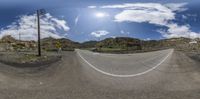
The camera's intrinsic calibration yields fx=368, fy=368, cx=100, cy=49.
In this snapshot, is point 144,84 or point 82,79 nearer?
point 144,84

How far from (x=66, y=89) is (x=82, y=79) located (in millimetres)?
3601

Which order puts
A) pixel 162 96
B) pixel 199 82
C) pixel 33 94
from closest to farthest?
pixel 162 96
pixel 33 94
pixel 199 82

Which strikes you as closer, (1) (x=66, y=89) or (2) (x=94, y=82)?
(1) (x=66, y=89)

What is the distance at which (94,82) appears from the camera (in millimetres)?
17688

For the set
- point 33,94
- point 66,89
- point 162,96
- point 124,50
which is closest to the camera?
point 162,96

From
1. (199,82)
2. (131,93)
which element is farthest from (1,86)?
(199,82)

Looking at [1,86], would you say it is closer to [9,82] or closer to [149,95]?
[9,82]

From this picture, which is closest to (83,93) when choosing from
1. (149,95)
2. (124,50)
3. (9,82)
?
(149,95)

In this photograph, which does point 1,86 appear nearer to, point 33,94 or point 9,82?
point 9,82

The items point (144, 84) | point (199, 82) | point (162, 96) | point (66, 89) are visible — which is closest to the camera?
point (162, 96)

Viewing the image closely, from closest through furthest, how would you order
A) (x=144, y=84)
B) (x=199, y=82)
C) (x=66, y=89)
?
(x=66, y=89)
(x=144, y=84)
(x=199, y=82)

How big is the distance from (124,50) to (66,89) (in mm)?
65244

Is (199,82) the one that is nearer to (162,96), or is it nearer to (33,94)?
(162,96)

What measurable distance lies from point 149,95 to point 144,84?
297 cm
